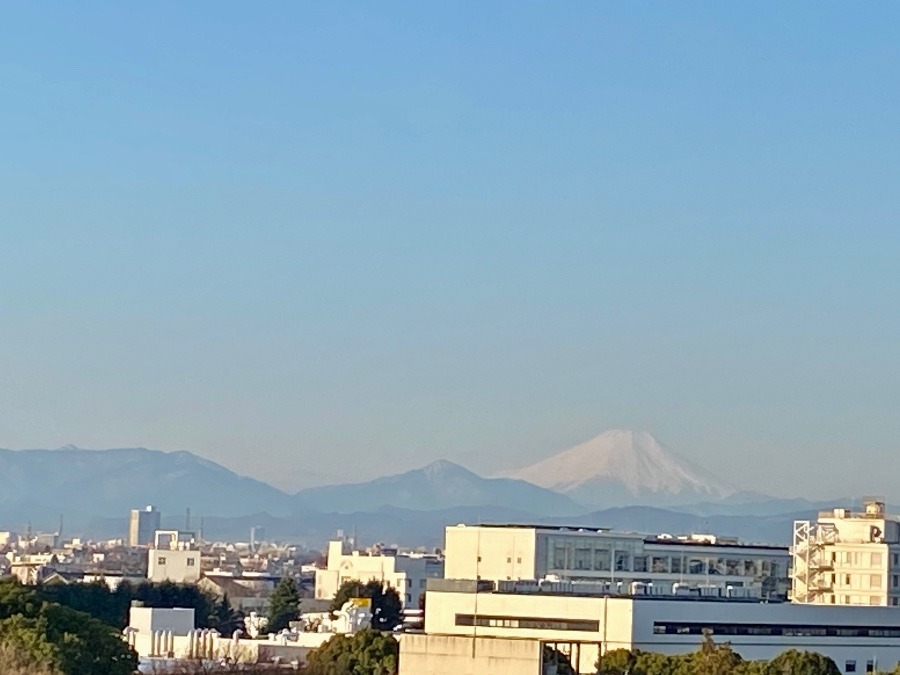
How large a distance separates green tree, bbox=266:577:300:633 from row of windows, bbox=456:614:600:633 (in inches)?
1165

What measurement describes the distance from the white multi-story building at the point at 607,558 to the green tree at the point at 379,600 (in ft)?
18.9

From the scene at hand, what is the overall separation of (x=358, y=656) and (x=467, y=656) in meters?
→ 9.06

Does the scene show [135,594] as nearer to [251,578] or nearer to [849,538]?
[849,538]

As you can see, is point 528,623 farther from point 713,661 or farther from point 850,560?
point 850,560

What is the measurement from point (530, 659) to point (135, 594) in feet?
159

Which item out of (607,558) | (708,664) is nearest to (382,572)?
→ (607,558)

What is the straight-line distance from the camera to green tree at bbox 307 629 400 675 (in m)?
59.3

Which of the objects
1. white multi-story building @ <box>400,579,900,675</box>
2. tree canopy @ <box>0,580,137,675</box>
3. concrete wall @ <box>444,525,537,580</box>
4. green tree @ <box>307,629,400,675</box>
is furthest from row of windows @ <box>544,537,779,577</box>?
tree canopy @ <box>0,580,137,675</box>

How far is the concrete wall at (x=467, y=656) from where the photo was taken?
5044 cm

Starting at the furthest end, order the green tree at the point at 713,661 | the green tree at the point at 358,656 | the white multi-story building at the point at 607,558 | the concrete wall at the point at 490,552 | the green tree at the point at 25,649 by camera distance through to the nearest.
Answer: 1. the white multi-story building at the point at 607,558
2. the concrete wall at the point at 490,552
3. the green tree at the point at 358,656
4. the green tree at the point at 713,661
5. the green tree at the point at 25,649

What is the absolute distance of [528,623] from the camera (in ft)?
208

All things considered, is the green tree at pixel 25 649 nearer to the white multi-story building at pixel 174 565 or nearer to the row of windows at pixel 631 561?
the row of windows at pixel 631 561

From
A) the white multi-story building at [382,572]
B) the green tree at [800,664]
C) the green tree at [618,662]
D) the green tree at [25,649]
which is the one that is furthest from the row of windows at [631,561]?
the green tree at [25,649]

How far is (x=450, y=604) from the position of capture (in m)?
64.9
